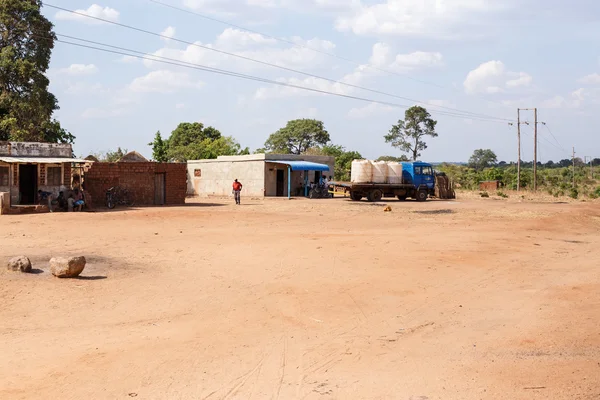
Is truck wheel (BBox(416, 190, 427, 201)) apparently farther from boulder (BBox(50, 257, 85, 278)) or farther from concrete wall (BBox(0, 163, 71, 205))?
boulder (BBox(50, 257, 85, 278))

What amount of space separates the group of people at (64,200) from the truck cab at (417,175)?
74.5ft

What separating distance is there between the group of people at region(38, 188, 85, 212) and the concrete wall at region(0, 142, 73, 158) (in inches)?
82.1

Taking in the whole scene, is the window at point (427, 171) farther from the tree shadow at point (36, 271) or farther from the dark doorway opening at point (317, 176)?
the tree shadow at point (36, 271)

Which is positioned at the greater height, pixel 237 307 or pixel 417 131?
pixel 417 131

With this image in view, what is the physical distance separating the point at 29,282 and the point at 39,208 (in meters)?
16.6

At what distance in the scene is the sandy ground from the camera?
6.90 metres

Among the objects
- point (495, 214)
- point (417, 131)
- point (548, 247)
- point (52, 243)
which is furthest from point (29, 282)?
point (417, 131)

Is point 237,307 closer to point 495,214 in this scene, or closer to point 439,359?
point 439,359

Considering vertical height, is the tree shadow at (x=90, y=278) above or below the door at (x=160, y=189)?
below

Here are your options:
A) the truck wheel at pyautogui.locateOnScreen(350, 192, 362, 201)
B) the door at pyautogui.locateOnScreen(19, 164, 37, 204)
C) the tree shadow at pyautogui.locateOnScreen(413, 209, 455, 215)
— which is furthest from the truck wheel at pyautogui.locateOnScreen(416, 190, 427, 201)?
the door at pyautogui.locateOnScreen(19, 164, 37, 204)

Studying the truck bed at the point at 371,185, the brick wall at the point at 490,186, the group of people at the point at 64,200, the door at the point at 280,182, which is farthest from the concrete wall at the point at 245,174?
the brick wall at the point at 490,186

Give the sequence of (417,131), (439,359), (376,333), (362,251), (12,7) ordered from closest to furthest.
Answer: (439,359), (376,333), (362,251), (12,7), (417,131)

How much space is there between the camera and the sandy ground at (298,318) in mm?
6898

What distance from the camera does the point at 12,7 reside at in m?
39.9
